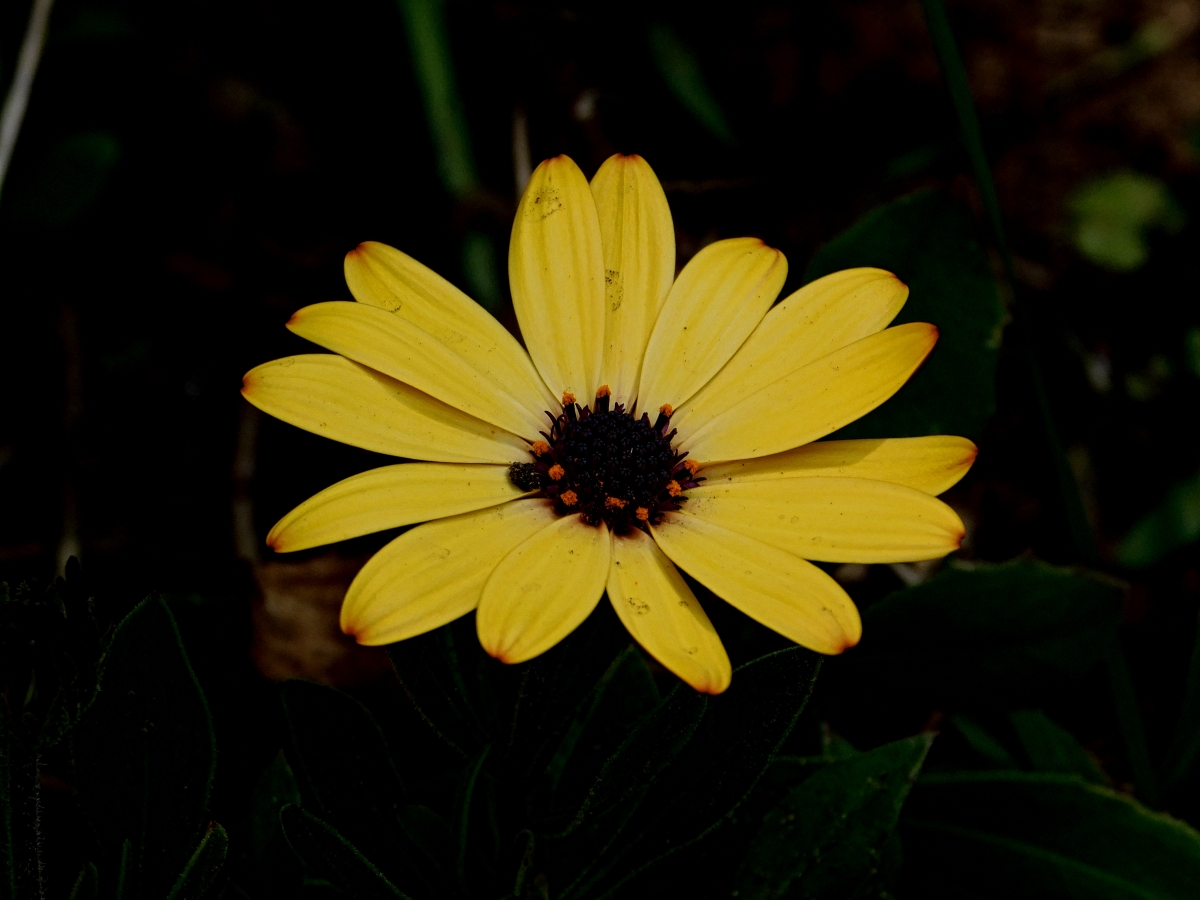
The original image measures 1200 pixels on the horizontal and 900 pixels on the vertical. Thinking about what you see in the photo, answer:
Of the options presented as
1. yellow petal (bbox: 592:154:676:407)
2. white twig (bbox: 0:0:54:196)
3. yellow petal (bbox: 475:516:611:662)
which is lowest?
yellow petal (bbox: 475:516:611:662)

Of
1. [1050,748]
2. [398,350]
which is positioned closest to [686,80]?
[398,350]

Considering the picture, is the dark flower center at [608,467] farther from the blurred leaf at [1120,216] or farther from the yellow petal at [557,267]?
the blurred leaf at [1120,216]

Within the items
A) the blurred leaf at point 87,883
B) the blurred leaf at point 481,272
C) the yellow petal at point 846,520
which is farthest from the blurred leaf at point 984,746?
the blurred leaf at point 87,883

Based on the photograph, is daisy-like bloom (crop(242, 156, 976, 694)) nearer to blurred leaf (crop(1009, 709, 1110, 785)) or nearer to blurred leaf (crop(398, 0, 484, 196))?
blurred leaf (crop(1009, 709, 1110, 785))

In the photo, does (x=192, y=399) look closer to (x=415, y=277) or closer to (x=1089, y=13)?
(x=415, y=277)

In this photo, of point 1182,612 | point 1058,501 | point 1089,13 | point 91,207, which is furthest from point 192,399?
point 1089,13

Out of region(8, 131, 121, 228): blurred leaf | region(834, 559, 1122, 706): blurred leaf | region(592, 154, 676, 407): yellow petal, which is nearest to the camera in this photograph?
region(592, 154, 676, 407): yellow petal

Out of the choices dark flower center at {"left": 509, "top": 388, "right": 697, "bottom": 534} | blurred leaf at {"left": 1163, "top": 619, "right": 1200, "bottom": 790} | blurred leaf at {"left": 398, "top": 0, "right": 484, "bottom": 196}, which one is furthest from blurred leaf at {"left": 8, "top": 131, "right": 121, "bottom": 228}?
blurred leaf at {"left": 1163, "top": 619, "right": 1200, "bottom": 790}
